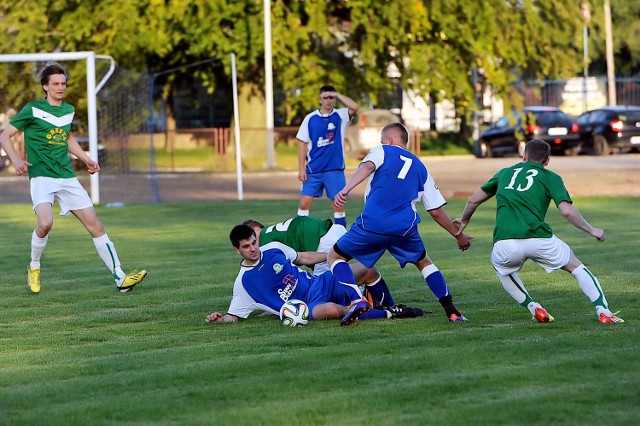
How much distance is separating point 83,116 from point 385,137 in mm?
23242

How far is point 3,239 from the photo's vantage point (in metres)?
17.1

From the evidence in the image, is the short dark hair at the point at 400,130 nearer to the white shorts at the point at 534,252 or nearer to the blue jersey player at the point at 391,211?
the blue jersey player at the point at 391,211

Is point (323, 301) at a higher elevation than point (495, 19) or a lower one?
lower

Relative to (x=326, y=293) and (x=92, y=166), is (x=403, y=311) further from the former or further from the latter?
(x=92, y=166)

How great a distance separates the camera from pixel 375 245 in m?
8.84

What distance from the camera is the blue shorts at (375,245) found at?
28.8 feet

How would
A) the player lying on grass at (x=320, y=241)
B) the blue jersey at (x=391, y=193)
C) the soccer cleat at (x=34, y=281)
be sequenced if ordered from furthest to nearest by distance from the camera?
1. the soccer cleat at (x=34, y=281)
2. the player lying on grass at (x=320, y=241)
3. the blue jersey at (x=391, y=193)

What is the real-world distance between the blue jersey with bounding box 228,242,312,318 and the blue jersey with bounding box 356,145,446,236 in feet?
2.33

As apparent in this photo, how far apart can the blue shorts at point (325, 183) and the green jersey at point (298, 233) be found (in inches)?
227

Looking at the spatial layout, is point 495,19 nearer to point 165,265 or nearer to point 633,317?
point 165,265

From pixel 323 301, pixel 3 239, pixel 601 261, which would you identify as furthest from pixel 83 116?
pixel 323 301

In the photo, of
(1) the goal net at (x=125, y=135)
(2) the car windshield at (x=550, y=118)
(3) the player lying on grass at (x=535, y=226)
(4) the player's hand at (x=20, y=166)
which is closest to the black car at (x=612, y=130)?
(2) the car windshield at (x=550, y=118)

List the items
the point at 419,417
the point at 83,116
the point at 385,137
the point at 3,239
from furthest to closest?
the point at 83,116
the point at 3,239
the point at 385,137
the point at 419,417

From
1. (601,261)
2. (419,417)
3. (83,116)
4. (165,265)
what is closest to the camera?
(419,417)
